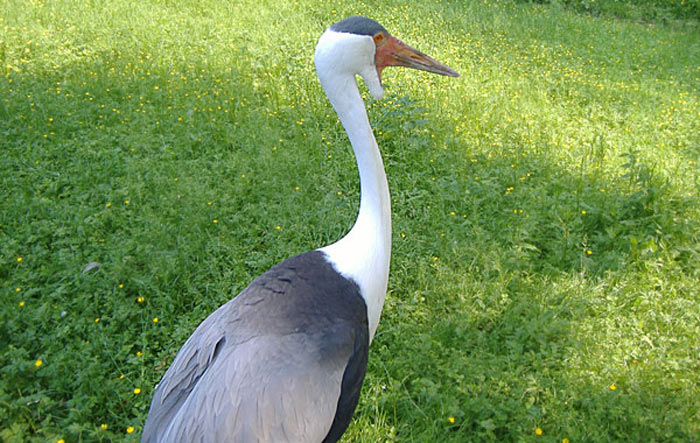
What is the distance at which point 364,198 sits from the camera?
7.09 ft

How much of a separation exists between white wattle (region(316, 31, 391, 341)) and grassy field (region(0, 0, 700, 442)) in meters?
0.72

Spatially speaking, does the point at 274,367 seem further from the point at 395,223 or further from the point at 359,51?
the point at 395,223

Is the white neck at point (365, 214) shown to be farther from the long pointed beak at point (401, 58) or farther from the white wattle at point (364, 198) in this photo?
the long pointed beak at point (401, 58)

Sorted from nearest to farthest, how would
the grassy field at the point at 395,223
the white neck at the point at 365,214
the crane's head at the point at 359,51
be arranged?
the crane's head at the point at 359,51 → the white neck at the point at 365,214 → the grassy field at the point at 395,223

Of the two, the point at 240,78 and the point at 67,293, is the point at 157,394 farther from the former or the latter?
the point at 240,78

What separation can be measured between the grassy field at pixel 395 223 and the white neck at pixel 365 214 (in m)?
0.71

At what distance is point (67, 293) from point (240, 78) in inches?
122

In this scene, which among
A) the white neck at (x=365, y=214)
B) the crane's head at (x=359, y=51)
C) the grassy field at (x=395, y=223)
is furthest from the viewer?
the grassy field at (x=395, y=223)

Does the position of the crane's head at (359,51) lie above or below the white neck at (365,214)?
above

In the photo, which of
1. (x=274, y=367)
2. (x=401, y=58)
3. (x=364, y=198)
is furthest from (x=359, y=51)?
(x=274, y=367)


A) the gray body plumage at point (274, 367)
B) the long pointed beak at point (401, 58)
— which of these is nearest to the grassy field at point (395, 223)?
the gray body plumage at point (274, 367)

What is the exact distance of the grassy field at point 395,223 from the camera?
8.34 feet

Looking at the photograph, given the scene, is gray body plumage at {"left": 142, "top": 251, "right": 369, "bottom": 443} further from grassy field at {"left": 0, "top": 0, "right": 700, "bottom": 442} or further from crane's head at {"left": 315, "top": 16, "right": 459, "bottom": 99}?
crane's head at {"left": 315, "top": 16, "right": 459, "bottom": 99}

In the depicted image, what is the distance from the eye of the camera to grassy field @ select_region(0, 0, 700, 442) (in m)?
2.54
